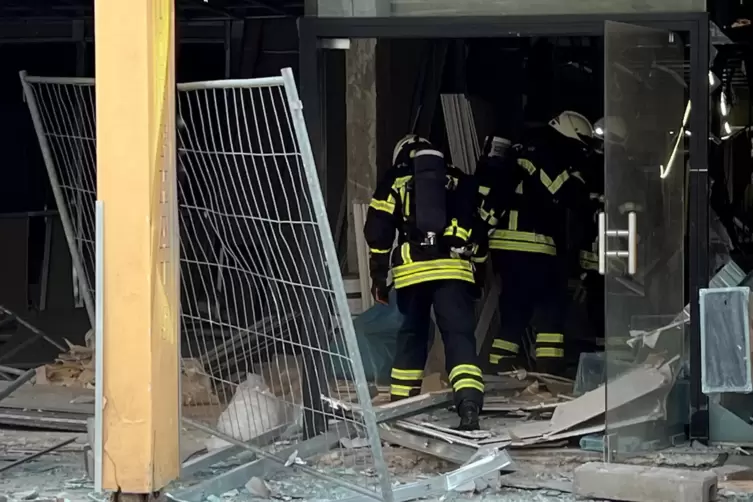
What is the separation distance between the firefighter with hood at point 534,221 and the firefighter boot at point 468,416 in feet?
4.75

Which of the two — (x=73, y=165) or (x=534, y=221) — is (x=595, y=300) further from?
(x=73, y=165)

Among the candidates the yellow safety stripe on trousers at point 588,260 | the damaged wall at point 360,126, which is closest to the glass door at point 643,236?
the yellow safety stripe on trousers at point 588,260

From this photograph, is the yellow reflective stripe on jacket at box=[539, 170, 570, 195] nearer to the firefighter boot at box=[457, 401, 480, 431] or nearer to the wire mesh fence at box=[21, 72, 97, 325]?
the firefighter boot at box=[457, 401, 480, 431]

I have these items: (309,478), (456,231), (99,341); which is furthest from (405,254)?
(99,341)

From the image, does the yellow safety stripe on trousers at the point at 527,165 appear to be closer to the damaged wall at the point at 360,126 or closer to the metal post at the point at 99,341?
the damaged wall at the point at 360,126

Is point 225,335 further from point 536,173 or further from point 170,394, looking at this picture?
point 536,173

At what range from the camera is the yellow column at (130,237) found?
4090 millimetres

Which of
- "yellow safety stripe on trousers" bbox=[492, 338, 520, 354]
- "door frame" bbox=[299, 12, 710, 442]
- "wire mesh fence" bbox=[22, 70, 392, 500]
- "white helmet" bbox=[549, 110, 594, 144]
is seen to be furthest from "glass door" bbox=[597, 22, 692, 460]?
"yellow safety stripe on trousers" bbox=[492, 338, 520, 354]

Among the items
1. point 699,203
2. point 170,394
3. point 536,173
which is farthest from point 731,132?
point 170,394

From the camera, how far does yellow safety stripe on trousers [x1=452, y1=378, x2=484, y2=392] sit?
5543 millimetres

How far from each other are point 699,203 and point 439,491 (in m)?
2.22

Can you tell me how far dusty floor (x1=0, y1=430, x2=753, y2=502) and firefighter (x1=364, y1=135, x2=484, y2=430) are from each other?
0.47 meters

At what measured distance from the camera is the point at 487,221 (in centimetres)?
655

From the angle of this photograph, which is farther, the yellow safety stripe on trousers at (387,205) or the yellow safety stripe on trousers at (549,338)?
the yellow safety stripe on trousers at (549,338)
